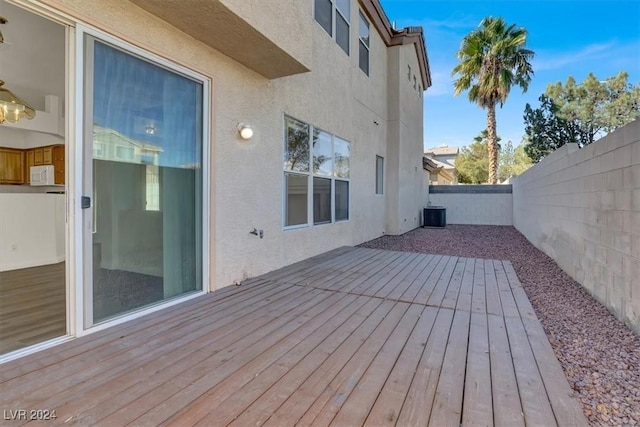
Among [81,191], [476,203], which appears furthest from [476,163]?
[81,191]

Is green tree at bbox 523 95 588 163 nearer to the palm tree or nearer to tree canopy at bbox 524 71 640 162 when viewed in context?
tree canopy at bbox 524 71 640 162

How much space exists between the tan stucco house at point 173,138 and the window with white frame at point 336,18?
0.07 m

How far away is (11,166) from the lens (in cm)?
591

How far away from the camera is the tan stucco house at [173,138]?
8.56 feet

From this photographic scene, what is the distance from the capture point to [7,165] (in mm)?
5828

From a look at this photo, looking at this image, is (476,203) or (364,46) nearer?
(364,46)

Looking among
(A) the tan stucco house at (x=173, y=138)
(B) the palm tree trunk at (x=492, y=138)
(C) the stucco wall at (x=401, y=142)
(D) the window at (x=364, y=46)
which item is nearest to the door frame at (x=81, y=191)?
(A) the tan stucco house at (x=173, y=138)

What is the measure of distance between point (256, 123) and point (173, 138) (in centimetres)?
134

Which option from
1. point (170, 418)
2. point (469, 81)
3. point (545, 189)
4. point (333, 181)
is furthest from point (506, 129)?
point (170, 418)

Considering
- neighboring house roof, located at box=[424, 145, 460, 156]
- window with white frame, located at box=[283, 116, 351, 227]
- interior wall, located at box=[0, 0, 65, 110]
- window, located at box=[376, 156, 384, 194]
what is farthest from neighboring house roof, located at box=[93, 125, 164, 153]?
neighboring house roof, located at box=[424, 145, 460, 156]

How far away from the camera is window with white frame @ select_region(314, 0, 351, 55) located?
6.17 meters

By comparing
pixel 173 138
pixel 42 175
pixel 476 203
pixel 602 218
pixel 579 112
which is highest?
pixel 579 112

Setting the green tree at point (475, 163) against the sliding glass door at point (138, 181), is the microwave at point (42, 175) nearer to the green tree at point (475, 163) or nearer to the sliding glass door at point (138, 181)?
the sliding glass door at point (138, 181)

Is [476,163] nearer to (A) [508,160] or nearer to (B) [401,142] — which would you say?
(A) [508,160]
